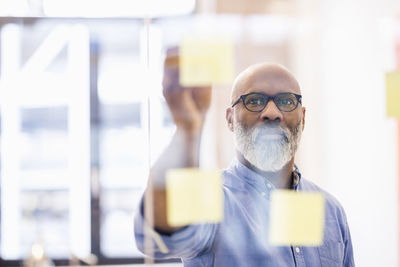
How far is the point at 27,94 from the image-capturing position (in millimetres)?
1090

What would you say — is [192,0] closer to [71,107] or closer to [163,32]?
[163,32]

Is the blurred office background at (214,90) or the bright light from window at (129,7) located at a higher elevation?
the bright light from window at (129,7)

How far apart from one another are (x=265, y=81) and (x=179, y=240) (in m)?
0.31

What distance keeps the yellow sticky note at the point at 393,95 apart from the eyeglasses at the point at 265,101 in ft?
0.73

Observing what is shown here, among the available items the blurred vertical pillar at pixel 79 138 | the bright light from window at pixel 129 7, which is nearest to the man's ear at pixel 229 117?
the bright light from window at pixel 129 7

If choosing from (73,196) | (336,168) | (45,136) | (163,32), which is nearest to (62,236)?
(73,196)

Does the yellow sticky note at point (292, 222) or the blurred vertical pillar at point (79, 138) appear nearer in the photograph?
the yellow sticky note at point (292, 222)

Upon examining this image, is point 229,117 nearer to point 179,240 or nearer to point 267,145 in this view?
point 267,145

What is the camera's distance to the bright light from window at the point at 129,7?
87 cm

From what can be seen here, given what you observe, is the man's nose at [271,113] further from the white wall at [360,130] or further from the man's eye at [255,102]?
the white wall at [360,130]

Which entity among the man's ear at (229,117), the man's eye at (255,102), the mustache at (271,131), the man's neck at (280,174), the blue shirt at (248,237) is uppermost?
the man's eye at (255,102)

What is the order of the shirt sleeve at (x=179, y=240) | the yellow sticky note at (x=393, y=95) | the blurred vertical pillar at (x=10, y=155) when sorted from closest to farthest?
the shirt sleeve at (x=179, y=240)
the yellow sticky note at (x=393, y=95)
the blurred vertical pillar at (x=10, y=155)

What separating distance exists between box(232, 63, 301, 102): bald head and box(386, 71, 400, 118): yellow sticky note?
213 mm

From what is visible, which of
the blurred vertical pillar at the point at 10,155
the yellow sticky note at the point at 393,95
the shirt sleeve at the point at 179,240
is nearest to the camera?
the shirt sleeve at the point at 179,240
